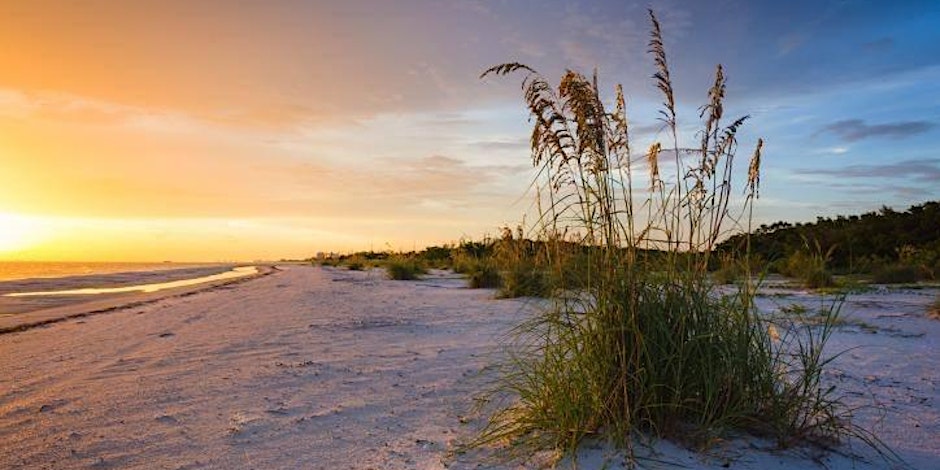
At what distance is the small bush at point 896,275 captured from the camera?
499 inches

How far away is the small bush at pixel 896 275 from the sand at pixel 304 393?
208 inches

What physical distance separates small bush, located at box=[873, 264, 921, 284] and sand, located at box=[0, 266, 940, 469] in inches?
208

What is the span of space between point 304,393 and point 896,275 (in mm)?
13069

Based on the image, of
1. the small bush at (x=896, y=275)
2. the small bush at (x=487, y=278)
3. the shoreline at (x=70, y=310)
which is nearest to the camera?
the shoreline at (x=70, y=310)

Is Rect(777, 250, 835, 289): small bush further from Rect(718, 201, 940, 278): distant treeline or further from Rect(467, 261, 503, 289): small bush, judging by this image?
Rect(467, 261, 503, 289): small bush

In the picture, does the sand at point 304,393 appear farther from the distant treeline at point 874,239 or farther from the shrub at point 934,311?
the distant treeline at point 874,239

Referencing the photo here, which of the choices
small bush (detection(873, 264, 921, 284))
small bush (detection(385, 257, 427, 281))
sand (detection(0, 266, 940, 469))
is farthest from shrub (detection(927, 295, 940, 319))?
small bush (detection(385, 257, 427, 281))

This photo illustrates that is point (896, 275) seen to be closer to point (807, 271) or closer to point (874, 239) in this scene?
point (807, 271)

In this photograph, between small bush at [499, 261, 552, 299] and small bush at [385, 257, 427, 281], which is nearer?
small bush at [499, 261, 552, 299]

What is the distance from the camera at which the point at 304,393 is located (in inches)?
164

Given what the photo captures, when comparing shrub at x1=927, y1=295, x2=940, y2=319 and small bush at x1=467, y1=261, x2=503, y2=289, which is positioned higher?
small bush at x1=467, y1=261, x2=503, y2=289

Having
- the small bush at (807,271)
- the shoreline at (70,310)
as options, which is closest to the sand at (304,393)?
the shoreline at (70,310)

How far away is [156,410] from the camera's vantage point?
3832mm

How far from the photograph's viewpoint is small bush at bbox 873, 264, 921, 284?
12664 mm
